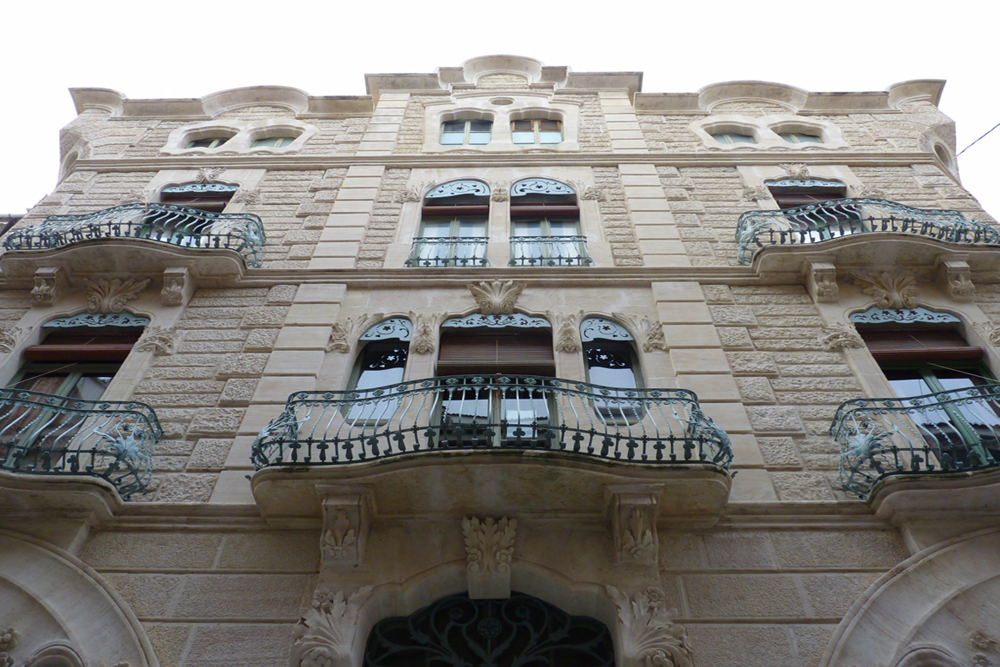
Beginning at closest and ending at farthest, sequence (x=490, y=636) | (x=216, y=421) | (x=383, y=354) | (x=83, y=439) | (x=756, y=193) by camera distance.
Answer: (x=490, y=636), (x=83, y=439), (x=216, y=421), (x=383, y=354), (x=756, y=193)

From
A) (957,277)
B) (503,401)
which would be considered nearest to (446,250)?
(503,401)

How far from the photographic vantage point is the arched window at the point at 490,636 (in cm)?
663

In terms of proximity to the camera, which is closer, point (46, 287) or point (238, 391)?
point (238, 391)

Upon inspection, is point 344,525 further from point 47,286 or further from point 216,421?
point 47,286

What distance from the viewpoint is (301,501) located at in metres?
7.18

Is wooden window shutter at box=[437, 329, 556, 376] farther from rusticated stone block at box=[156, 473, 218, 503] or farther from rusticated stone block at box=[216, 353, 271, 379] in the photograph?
rusticated stone block at box=[156, 473, 218, 503]

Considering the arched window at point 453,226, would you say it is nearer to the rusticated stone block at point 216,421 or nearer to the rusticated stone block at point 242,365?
the rusticated stone block at point 242,365

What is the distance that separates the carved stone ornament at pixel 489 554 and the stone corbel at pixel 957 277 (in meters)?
7.09

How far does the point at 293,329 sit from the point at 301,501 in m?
3.22

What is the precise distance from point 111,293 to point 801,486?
9129 millimetres

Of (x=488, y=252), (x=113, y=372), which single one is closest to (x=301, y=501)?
(x=113, y=372)

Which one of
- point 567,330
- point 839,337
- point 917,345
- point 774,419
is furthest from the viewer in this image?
point 567,330

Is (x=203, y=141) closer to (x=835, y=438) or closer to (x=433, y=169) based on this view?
(x=433, y=169)

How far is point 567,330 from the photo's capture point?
965cm
